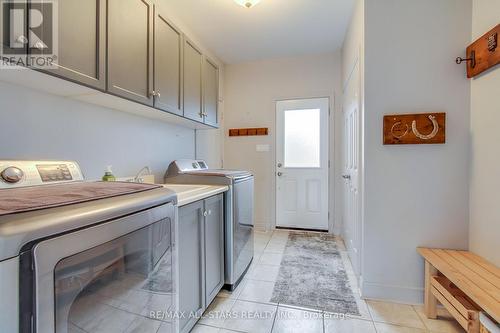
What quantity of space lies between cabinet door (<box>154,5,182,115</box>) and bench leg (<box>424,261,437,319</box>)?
7.22ft

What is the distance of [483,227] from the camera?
1.58 metres

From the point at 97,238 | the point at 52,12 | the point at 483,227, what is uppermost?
the point at 52,12

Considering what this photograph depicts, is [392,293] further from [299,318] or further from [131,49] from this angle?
→ [131,49]

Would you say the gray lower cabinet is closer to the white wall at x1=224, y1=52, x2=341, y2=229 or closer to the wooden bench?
the wooden bench

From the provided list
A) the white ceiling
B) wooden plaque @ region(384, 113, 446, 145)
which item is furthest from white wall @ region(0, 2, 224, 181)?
wooden plaque @ region(384, 113, 446, 145)

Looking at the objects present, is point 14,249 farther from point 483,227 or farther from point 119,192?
point 483,227

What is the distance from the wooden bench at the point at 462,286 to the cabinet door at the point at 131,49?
2140 millimetres

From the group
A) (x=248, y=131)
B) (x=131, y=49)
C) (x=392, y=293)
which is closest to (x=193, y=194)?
(x=131, y=49)

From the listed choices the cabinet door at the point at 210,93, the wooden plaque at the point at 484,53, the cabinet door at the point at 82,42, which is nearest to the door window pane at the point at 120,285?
the cabinet door at the point at 82,42

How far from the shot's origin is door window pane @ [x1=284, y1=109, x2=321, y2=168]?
140 inches

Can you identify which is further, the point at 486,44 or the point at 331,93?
the point at 331,93

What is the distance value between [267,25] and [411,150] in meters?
1.99

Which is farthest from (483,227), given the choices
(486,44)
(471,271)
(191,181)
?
(191,181)

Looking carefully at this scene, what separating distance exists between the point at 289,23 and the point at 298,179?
2.06 meters
